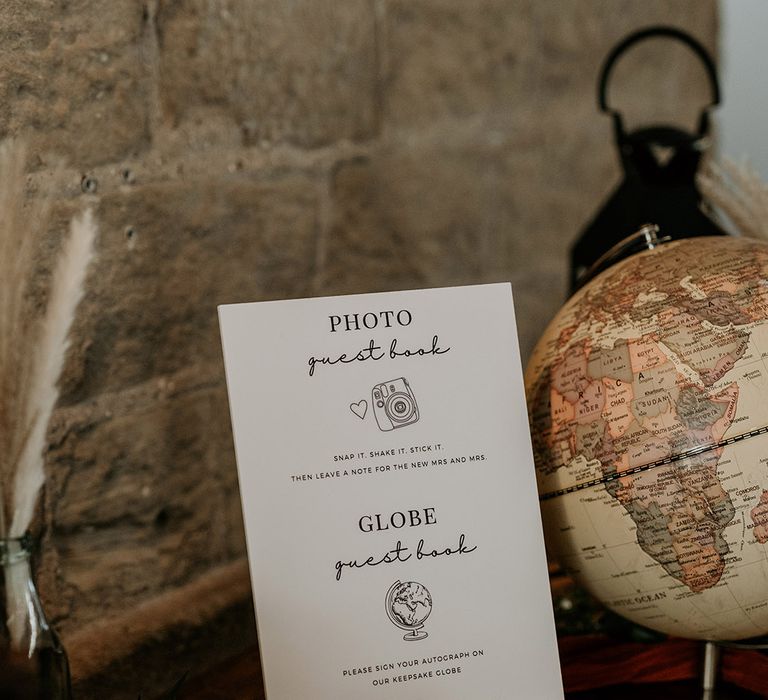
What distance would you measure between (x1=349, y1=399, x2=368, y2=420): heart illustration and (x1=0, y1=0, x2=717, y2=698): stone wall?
16.5 inches

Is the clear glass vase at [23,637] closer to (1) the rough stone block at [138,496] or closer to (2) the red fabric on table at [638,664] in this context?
(1) the rough stone block at [138,496]

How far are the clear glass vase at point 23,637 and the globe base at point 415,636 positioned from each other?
36 centimetres

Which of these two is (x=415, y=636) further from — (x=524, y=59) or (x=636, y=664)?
(x=524, y=59)

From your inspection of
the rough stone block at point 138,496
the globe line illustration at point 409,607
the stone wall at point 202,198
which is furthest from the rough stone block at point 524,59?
the globe line illustration at point 409,607

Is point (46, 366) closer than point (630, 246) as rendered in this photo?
Yes

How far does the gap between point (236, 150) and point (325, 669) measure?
756mm

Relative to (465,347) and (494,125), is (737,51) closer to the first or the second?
(494,125)

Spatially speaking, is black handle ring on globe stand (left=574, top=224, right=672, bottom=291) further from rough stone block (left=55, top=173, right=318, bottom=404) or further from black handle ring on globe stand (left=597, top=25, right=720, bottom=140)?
rough stone block (left=55, top=173, right=318, bottom=404)

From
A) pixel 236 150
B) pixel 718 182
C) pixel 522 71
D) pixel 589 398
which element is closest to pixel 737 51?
pixel 522 71

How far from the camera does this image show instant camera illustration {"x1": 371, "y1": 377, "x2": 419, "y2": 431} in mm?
896

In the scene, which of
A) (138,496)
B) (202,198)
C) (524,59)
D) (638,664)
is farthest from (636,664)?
(524,59)

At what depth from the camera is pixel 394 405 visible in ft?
2.95

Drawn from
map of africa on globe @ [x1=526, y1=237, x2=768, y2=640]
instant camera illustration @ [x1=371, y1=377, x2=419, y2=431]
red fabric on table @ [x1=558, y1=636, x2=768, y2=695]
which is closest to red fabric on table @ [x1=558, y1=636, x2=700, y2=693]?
red fabric on table @ [x1=558, y1=636, x2=768, y2=695]

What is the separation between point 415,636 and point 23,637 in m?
0.40
